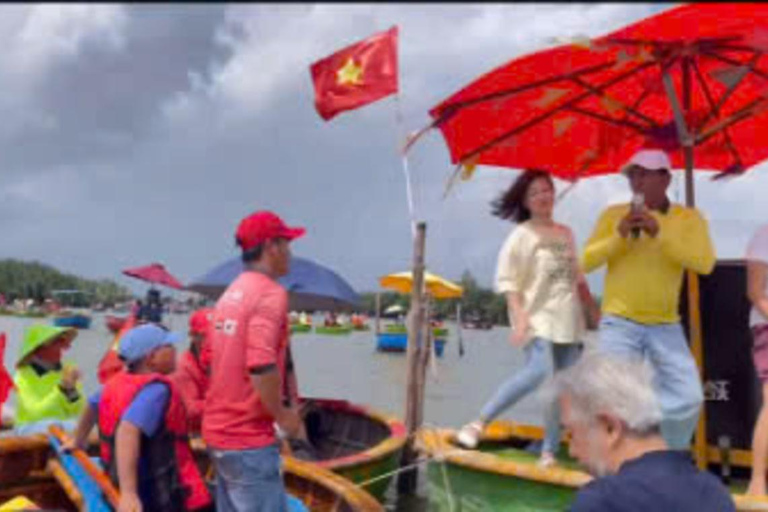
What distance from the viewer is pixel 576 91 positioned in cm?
570

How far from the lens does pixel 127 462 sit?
377 centimetres

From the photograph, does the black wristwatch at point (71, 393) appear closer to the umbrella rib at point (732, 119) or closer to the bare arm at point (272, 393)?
the bare arm at point (272, 393)

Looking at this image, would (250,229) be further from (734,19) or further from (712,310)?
(712,310)

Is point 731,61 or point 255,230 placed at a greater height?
point 731,61

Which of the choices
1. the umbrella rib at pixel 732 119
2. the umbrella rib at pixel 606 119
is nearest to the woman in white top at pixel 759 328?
the umbrella rib at pixel 732 119

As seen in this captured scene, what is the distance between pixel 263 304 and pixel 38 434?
109 inches

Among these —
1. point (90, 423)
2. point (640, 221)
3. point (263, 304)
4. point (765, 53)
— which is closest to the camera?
point (263, 304)

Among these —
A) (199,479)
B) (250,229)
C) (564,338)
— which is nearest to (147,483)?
(199,479)

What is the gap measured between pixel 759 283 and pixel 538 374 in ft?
4.29

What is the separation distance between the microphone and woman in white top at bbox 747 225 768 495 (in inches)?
21.6

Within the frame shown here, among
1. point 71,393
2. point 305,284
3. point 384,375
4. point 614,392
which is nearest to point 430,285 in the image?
point 384,375

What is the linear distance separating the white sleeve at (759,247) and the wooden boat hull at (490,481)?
Result: 1392mm

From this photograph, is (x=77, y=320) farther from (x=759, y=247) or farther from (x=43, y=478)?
(x=759, y=247)

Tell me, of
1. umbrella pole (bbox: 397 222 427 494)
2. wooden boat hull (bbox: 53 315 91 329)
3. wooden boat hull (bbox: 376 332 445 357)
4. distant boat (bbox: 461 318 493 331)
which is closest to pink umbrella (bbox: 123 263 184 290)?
umbrella pole (bbox: 397 222 427 494)
